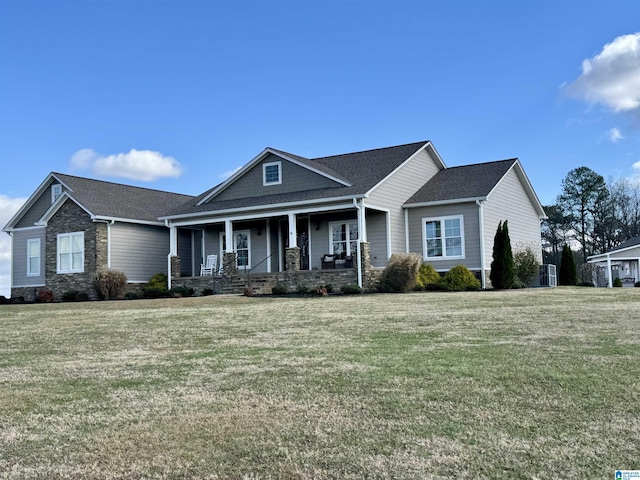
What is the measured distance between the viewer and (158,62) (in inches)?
855

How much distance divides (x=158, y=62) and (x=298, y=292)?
31.0 ft

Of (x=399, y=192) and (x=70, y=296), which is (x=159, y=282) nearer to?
(x=70, y=296)

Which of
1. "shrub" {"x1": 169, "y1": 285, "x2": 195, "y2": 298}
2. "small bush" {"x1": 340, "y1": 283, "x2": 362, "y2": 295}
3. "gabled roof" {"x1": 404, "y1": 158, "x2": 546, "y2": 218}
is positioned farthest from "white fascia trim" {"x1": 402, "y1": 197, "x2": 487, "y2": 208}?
"shrub" {"x1": 169, "y1": 285, "x2": 195, "y2": 298}

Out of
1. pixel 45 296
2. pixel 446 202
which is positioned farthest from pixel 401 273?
pixel 45 296

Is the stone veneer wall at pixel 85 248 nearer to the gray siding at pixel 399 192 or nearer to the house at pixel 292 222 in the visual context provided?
the house at pixel 292 222

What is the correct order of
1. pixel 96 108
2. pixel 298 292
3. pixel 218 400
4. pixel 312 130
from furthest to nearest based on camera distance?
pixel 312 130 → pixel 298 292 → pixel 96 108 → pixel 218 400

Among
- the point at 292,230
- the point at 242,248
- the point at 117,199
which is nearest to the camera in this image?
the point at 292,230

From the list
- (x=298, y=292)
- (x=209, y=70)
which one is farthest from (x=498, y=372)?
(x=209, y=70)

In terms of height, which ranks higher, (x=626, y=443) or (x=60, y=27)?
(x=60, y=27)

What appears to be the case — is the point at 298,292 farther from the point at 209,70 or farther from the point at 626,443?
the point at 626,443

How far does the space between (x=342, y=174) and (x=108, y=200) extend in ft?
37.2

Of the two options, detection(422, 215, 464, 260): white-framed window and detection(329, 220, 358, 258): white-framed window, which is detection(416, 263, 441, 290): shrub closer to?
detection(422, 215, 464, 260): white-framed window

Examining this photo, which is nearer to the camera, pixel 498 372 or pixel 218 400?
pixel 218 400

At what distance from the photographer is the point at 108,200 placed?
1145 inches
